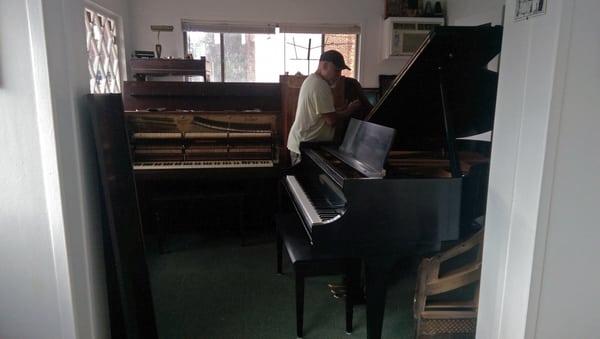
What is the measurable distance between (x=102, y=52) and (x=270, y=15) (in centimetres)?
192

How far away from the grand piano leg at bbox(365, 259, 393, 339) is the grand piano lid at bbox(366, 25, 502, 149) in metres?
0.87

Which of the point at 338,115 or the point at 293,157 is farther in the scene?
the point at 293,157

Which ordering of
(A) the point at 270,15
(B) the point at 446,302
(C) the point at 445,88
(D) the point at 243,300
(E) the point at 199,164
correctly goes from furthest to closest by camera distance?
(A) the point at 270,15
(E) the point at 199,164
(D) the point at 243,300
(C) the point at 445,88
(B) the point at 446,302

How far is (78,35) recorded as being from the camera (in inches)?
53.2

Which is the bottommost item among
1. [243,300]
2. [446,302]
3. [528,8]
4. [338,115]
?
[243,300]

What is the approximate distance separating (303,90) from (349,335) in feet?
5.65

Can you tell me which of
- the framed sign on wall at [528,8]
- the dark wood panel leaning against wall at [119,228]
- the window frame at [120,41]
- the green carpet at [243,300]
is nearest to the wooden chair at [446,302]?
the green carpet at [243,300]

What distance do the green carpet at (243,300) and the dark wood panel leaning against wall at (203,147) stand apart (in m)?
0.42

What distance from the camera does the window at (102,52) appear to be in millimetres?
3770

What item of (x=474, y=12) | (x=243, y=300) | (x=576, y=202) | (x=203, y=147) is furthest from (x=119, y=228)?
(x=474, y=12)

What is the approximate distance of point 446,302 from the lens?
186cm

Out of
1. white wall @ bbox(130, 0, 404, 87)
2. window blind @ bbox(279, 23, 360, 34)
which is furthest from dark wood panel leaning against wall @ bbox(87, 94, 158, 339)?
window blind @ bbox(279, 23, 360, 34)

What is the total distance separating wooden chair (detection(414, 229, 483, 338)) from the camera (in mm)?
1793

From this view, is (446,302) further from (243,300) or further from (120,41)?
(120,41)
